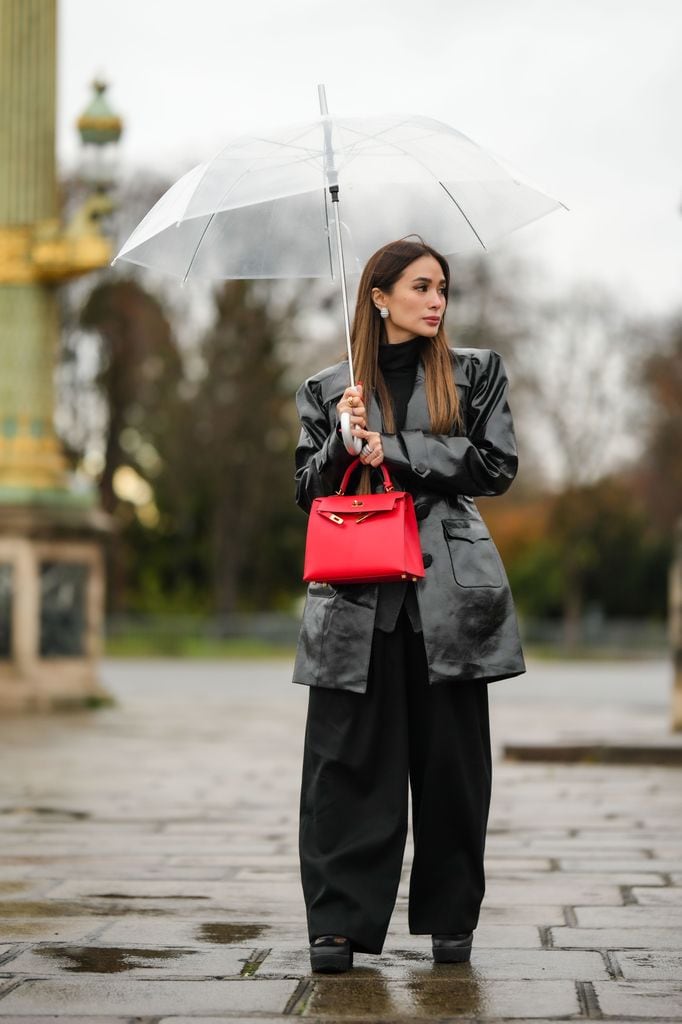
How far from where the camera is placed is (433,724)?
4758 mm

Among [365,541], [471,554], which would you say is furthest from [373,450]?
[471,554]

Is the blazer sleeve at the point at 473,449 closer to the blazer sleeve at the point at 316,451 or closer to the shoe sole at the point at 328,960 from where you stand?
the blazer sleeve at the point at 316,451

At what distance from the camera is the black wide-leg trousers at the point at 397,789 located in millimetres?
4715

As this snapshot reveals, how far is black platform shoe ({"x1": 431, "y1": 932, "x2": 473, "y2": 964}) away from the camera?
4730mm

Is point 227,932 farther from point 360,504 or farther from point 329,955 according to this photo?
point 360,504

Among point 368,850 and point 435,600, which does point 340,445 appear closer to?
point 435,600

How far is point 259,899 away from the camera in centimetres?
591

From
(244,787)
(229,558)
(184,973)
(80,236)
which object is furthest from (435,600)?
(229,558)

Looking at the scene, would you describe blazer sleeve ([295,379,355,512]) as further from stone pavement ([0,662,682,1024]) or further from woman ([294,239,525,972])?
stone pavement ([0,662,682,1024])

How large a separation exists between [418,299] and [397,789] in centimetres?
130

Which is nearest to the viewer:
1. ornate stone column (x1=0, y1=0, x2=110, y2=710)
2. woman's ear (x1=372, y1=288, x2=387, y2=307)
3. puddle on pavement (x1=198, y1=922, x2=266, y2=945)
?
woman's ear (x1=372, y1=288, x2=387, y2=307)

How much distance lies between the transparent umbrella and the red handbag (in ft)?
1.80

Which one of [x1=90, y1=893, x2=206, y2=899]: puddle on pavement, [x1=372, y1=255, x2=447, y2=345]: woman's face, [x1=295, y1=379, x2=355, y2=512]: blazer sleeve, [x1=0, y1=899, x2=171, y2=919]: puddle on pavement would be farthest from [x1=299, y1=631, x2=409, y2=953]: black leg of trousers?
[x1=90, y1=893, x2=206, y2=899]: puddle on pavement

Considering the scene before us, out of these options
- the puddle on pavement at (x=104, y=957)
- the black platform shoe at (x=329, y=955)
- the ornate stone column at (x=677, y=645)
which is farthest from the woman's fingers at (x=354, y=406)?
the ornate stone column at (x=677, y=645)
